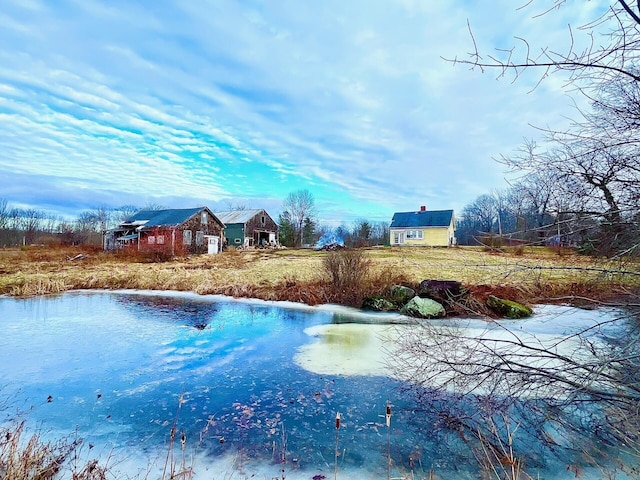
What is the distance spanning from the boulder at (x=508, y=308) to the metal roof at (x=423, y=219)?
26.2m

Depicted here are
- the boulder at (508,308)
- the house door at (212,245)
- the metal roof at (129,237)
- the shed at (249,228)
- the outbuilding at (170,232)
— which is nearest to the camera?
the boulder at (508,308)

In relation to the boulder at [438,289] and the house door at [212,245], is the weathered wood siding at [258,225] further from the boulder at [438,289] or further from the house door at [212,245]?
the boulder at [438,289]

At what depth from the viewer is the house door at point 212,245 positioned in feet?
102

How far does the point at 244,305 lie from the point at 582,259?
9.03 metres

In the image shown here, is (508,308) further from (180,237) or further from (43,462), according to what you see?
(180,237)

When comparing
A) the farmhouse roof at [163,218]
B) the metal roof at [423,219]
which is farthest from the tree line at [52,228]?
the metal roof at [423,219]

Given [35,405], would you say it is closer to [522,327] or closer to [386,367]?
[386,367]

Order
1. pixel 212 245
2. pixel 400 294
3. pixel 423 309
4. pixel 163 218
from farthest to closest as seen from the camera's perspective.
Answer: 1. pixel 212 245
2. pixel 163 218
3. pixel 400 294
4. pixel 423 309

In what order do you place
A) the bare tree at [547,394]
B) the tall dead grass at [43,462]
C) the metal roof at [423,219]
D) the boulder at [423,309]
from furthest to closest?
the metal roof at [423,219], the boulder at [423,309], the bare tree at [547,394], the tall dead grass at [43,462]

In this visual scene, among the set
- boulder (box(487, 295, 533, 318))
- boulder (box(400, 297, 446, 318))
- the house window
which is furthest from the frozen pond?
the house window

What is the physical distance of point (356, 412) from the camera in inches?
167

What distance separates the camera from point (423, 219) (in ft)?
121

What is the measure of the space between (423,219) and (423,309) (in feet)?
94.4

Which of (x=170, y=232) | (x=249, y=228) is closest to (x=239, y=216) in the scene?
(x=249, y=228)
